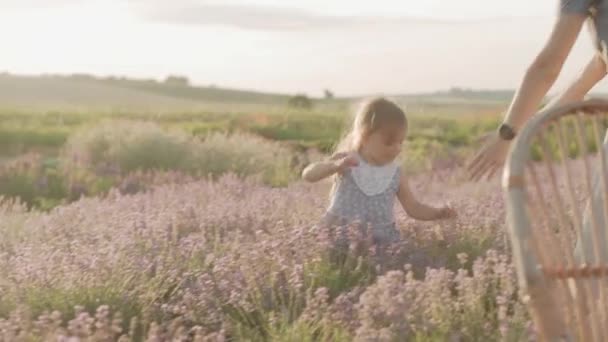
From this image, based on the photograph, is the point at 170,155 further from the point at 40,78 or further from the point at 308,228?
the point at 40,78

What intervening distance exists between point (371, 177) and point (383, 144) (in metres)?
0.16

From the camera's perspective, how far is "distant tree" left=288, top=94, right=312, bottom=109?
45156 mm

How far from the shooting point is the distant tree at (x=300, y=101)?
45156mm

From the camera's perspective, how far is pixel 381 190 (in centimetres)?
572

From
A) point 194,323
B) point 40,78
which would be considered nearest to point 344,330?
point 194,323

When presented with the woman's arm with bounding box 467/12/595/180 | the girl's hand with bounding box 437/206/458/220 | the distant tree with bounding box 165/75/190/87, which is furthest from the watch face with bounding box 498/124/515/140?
the distant tree with bounding box 165/75/190/87

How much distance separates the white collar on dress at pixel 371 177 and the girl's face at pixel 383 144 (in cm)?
4

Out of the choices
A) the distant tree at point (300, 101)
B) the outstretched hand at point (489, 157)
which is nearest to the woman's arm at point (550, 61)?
the outstretched hand at point (489, 157)

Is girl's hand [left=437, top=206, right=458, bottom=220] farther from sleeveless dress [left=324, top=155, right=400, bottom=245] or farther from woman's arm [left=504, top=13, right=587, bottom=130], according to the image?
woman's arm [left=504, top=13, right=587, bottom=130]

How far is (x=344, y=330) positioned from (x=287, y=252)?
114 cm

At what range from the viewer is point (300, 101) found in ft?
150

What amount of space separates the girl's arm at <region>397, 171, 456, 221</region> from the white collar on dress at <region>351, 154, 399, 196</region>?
0.41ft

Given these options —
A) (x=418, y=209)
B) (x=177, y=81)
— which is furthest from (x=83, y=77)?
(x=418, y=209)

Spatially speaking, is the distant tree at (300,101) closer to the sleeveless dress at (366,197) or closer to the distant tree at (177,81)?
the distant tree at (177,81)
